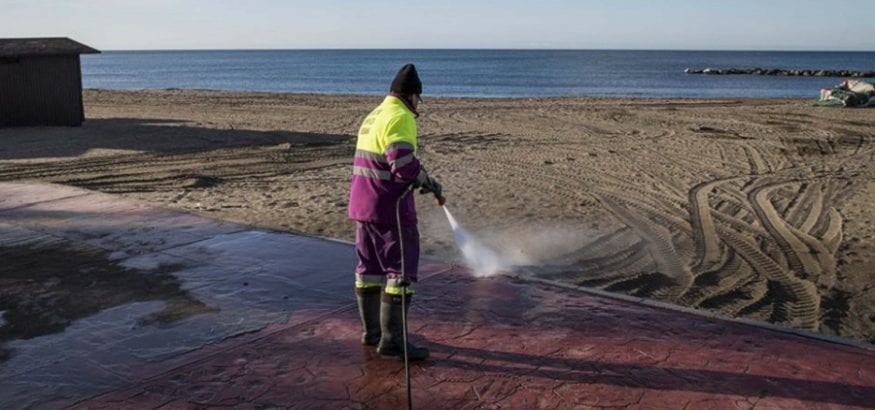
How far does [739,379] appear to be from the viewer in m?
4.02

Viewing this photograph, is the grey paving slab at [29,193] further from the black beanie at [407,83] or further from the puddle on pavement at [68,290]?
the black beanie at [407,83]

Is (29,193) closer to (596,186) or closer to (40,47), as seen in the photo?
(596,186)

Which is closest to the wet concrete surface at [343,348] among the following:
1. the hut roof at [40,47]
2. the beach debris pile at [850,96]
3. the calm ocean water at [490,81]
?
the hut roof at [40,47]

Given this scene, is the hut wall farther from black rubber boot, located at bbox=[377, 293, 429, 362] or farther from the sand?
black rubber boot, located at bbox=[377, 293, 429, 362]

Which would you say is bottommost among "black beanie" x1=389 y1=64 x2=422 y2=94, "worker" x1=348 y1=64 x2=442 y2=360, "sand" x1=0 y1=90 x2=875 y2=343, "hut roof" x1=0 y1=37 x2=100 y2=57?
"sand" x1=0 y1=90 x2=875 y2=343

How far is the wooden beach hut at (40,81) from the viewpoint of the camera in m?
17.5

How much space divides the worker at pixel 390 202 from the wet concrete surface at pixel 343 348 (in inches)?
12.0

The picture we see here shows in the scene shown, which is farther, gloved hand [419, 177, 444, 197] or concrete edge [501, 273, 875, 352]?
concrete edge [501, 273, 875, 352]

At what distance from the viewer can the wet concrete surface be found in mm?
3824

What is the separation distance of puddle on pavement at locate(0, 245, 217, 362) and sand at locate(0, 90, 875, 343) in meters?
1.91

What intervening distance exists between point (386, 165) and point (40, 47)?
16.9m

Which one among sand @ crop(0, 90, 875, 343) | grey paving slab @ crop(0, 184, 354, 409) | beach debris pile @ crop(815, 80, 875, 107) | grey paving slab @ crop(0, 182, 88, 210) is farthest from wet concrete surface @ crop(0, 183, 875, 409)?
beach debris pile @ crop(815, 80, 875, 107)

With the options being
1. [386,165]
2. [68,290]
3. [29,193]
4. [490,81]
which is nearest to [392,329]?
[386,165]

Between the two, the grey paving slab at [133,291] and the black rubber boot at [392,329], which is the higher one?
the black rubber boot at [392,329]
